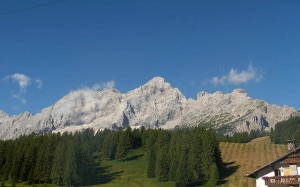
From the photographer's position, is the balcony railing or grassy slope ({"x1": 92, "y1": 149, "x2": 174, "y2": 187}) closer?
the balcony railing

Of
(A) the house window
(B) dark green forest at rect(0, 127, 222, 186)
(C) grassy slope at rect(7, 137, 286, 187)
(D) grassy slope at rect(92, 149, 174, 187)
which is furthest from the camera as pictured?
(B) dark green forest at rect(0, 127, 222, 186)

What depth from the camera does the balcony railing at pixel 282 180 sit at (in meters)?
55.2

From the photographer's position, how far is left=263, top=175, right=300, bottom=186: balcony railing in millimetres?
55250

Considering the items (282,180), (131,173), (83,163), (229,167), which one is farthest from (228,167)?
(282,180)

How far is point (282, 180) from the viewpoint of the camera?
56438 millimetres

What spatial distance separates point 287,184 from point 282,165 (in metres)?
2.99

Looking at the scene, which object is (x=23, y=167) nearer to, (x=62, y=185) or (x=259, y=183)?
(x=62, y=185)

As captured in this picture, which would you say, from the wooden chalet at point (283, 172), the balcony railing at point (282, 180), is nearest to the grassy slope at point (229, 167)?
the wooden chalet at point (283, 172)

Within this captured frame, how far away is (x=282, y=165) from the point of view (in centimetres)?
5828

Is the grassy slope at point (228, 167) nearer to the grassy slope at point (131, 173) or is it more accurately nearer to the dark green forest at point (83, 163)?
the grassy slope at point (131, 173)

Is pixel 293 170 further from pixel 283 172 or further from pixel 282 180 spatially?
pixel 282 180

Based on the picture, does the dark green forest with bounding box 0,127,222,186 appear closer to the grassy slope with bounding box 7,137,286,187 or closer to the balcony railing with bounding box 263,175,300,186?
the grassy slope with bounding box 7,137,286,187

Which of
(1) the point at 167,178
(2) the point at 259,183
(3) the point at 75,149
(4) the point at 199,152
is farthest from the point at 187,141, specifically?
(2) the point at 259,183

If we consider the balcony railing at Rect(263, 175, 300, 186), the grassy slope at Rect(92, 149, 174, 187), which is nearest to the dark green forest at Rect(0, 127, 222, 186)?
the grassy slope at Rect(92, 149, 174, 187)
